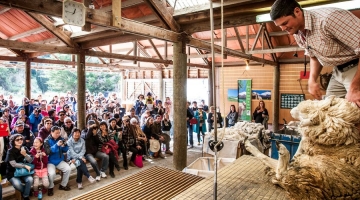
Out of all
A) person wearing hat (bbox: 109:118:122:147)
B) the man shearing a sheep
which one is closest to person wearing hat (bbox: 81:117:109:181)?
person wearing hat (bbox: 109:118:122:147)

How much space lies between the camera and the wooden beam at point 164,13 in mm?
4488

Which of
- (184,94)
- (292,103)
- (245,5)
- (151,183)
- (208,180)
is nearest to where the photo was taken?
(208,180)

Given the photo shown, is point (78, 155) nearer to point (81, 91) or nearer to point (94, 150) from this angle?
point (94, 150)

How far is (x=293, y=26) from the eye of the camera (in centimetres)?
164

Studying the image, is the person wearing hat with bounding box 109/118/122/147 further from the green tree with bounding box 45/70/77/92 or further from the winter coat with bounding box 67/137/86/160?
the green tree with bounding box 45/70/77/92

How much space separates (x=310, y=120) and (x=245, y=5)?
3.55 metres

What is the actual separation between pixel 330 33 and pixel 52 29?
271 inches

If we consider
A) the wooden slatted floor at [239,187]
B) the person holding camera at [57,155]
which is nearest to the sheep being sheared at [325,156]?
the wooden slatted floor at [239,187]

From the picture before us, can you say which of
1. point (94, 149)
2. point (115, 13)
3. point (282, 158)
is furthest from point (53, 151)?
point (282, 158)

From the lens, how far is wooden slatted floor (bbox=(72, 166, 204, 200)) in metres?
1.68

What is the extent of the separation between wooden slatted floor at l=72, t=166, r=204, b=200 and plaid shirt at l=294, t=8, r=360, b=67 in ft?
4.87

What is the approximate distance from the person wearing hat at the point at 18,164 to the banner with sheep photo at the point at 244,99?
1144cm

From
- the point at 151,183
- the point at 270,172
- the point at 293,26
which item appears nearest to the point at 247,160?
the point at 270,172

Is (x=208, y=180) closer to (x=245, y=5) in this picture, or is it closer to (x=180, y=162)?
(x=180, y=162)
